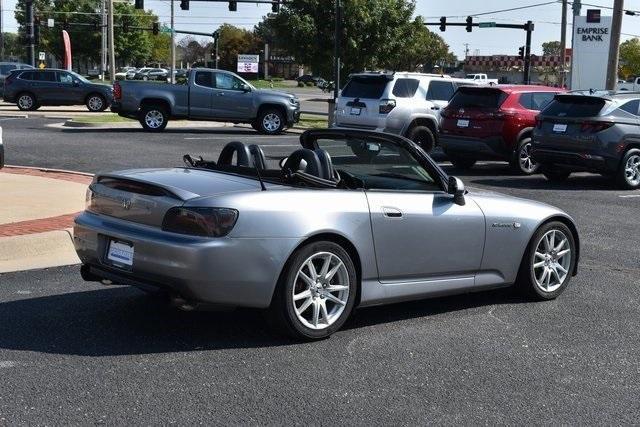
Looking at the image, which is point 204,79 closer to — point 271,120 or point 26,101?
point 271,120

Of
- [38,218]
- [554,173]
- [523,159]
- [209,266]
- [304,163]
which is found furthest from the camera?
[523,159]

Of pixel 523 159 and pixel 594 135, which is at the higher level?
pixel 594 135

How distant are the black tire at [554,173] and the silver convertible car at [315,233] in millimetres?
9303

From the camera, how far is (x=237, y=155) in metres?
6.78

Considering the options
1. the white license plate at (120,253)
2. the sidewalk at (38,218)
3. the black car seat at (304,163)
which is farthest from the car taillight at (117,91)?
the white license plate at (120,253)

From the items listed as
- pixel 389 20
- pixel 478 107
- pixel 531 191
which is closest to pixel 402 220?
pixel 531 191

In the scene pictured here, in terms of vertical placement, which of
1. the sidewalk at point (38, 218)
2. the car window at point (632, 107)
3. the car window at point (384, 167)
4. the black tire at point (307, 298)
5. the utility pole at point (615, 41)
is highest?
the utility pole at point (615, 41)

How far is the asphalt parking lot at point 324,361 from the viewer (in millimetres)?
4664

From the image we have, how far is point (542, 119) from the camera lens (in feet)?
51.4

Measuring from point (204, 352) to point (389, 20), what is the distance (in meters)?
29.1

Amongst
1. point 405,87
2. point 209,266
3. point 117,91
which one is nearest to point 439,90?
point 405,87

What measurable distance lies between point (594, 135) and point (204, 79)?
13.5 metres

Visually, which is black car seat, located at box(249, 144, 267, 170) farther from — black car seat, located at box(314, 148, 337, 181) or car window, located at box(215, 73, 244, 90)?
car window, located at box(215, 73, 244, 90)

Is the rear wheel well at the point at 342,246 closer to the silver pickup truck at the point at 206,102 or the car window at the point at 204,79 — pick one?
the silver pickup truck at the point at 206,102
